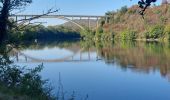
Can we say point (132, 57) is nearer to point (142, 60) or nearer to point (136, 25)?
point (142, 60)

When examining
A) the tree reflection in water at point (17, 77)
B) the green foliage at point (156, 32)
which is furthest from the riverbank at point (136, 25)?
the tree reflection in water at point (17, 77)

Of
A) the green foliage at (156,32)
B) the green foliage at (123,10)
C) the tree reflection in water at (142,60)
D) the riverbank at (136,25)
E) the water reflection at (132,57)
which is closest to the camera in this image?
the tree reflection in water at (142,60)

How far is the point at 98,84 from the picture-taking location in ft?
62.7

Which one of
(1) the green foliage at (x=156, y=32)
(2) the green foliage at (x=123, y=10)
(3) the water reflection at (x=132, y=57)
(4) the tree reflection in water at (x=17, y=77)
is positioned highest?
(2) the green foliage at (x=123, y=10)

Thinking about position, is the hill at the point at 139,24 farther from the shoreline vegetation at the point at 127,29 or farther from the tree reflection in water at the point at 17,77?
the tree reflection in water at the point at 17,77

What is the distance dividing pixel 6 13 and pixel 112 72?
1699cm

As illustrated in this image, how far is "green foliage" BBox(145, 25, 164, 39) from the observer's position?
7144cm

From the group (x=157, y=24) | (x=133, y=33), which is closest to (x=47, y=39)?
(x=133, y=33)

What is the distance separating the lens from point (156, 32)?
73.1 meters

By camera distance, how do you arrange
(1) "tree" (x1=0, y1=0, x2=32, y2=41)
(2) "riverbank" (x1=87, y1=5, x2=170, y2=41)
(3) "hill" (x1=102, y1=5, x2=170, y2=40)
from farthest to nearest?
(2) "riverbank" (x1=87, y1=5, x2=170, y2=41) → (3) "hill" (x1=102, y1=5, x2=170, y2=40) → (1) "tree" (x1=0, y1=0, x2=32, y2=41)

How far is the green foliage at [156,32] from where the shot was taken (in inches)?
2813

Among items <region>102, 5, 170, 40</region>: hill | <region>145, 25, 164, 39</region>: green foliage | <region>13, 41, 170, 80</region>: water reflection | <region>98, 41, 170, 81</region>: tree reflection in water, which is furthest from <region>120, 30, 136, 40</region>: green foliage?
<region>98, 41, 170, 81</region>: tree reflection in water

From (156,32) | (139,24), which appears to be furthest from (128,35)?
(156,32)

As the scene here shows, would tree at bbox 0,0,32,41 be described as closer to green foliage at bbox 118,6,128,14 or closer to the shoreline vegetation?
the shoreline vegetation
